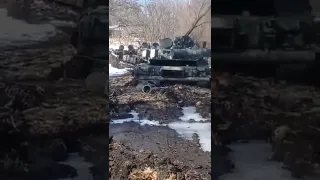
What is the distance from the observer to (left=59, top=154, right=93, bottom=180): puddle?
3884 mm

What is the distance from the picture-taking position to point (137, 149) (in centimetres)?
397

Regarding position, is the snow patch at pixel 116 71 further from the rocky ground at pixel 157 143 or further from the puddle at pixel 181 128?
the puddle at pixel 181 128

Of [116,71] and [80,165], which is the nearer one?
[80,165]

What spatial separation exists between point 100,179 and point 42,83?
0.97 m

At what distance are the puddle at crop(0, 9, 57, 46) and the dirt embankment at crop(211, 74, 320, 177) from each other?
5.07 feet

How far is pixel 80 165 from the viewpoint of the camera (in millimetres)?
3896

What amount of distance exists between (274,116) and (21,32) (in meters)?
2.32

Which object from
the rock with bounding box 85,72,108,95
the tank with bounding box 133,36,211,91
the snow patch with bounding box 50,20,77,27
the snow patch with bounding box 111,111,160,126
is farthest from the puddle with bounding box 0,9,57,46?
the snow patch with bounding box 111,111,160,126

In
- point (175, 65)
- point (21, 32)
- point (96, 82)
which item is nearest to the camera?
point (21, 32)

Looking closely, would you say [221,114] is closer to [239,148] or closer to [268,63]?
[239,148]

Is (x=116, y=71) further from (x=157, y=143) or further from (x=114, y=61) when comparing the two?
(x=157, y=143)

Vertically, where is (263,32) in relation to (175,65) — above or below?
above

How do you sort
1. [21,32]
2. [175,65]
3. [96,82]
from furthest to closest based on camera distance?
[175,65] → [96,82] → [21,32]

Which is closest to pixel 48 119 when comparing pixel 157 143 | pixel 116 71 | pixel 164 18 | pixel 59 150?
pixel 59 150
